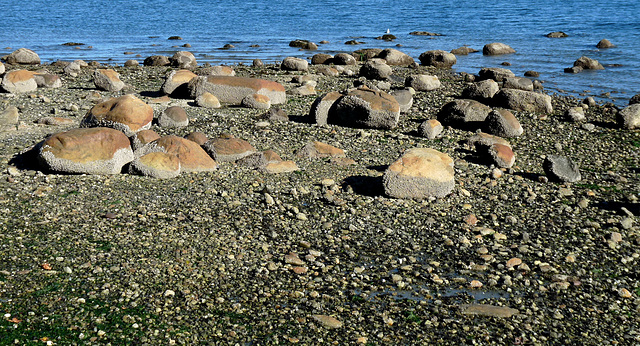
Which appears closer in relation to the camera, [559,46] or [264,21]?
[559,46]

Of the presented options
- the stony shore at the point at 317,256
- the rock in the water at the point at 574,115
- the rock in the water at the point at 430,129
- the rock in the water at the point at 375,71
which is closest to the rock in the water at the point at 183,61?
the rock in the water at the point at 375,71

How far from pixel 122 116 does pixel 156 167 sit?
8.18 ft

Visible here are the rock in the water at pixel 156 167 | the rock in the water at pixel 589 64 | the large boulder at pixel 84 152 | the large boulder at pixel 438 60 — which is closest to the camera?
the large boulder at pixel 84 152

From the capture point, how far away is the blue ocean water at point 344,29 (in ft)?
94.3

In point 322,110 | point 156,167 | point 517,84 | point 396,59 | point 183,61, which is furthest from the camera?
point 396,59

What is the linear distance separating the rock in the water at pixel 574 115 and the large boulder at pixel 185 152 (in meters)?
9.47

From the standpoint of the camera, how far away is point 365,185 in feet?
34.3

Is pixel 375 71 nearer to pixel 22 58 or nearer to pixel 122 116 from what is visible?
pixel 122 116

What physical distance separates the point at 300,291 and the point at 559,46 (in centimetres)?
3146

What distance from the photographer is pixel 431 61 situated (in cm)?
2728

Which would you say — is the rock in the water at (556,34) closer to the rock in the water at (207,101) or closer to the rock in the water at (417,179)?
the rock in the water at (207,101)

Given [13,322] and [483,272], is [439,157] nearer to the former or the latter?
[483,272]

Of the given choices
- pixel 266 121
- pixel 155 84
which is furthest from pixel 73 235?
pixel 155 84

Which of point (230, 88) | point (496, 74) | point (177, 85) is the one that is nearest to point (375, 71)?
point (496, 74)
